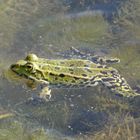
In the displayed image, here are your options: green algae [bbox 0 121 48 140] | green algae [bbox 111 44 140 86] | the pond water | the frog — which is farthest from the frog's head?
green algae [bbox 111 44 140 86]

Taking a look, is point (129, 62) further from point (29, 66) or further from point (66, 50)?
point (29, 66)

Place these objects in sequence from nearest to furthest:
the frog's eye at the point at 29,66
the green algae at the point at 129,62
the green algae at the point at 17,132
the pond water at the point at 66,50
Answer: the green algae at the point at 17,132 < the pond water at the point at 66,50 < the frog's eye at the point at 29,66 < the green algae at the point at 129,62

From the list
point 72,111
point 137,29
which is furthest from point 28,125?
point 137,29

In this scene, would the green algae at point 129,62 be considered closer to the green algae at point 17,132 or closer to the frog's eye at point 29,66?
the frog's eye at point 29,66

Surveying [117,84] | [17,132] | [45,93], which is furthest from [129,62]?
[17,132]

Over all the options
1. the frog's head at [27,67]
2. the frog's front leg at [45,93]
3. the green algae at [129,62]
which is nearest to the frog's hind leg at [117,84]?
the green algae at [129,62]

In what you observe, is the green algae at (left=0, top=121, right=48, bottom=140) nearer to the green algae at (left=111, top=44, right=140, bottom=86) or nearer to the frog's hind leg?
the frog's hind leg
